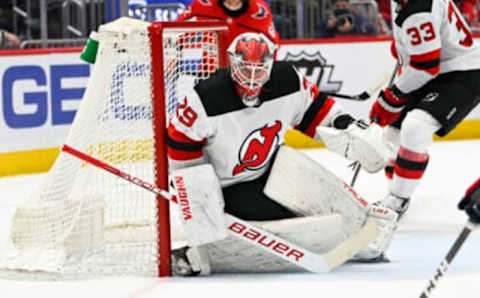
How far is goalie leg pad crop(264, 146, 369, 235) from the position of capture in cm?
299

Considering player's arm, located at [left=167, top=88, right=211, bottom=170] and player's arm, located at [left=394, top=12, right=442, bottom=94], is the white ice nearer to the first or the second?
player's arm, located at [left=167, top=88, right=211, bottom=170]

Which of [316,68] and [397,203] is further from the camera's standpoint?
[316,68]

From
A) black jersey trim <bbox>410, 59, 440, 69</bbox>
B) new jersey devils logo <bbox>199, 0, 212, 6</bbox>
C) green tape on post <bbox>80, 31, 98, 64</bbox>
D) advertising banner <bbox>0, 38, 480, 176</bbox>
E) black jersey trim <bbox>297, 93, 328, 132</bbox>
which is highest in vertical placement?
new jersey devils logo <bbox>199, 0, 212, 6</bbox>

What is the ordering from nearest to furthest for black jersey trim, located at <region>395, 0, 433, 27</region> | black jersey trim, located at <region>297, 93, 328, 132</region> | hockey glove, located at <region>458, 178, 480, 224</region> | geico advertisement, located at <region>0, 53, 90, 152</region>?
hockey glove, located at <region>458, 178, 480, 224</region> → black jersey trim, located at <region>297, 93, 328, 132</region> → black jersey trim, located at <region>395, 0, 433, 27</region> → geico advertisement, located at <region>0, 53, 90, 152</region>

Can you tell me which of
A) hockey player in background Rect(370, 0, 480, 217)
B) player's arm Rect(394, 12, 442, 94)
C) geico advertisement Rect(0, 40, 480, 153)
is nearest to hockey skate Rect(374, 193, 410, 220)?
hockey player in background Rect(370, 0, 480, 217)

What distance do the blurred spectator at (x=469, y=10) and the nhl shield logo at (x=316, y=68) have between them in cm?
144

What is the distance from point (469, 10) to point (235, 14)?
3.88 metres

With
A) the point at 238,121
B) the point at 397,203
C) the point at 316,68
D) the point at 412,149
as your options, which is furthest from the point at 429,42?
the point at 316,68

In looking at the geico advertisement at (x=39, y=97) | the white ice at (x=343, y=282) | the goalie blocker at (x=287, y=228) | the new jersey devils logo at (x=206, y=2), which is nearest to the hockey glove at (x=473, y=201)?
the white ice at (x=343, y=282)

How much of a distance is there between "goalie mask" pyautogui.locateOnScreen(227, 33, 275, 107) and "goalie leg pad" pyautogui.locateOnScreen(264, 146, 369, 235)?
23cm

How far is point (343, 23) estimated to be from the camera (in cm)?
678

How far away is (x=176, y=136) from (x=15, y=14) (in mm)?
3221

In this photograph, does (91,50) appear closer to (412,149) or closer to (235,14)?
(235,14)

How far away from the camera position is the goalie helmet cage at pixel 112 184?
9.78 ft
